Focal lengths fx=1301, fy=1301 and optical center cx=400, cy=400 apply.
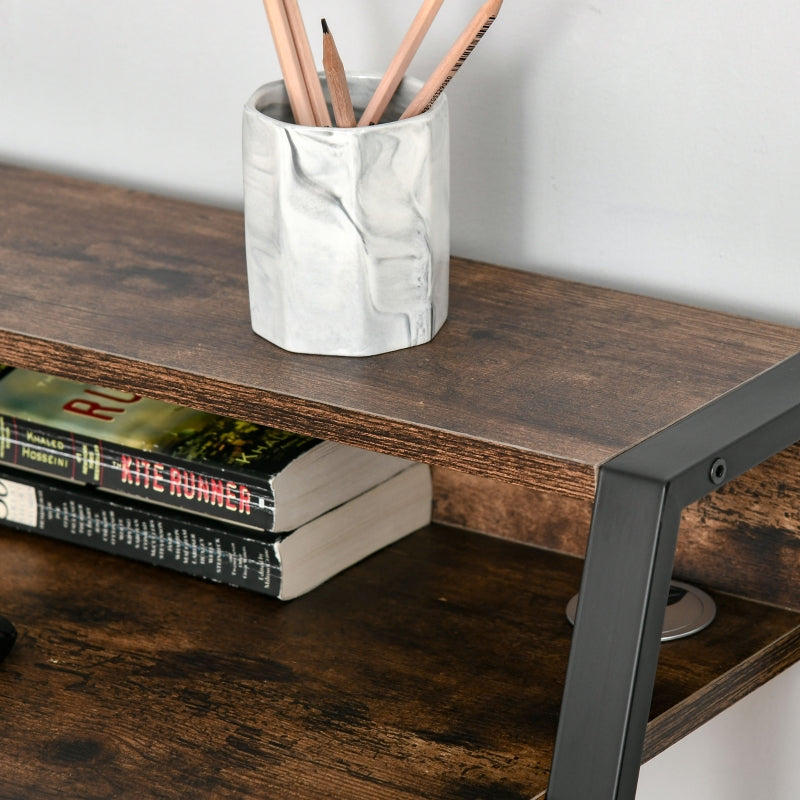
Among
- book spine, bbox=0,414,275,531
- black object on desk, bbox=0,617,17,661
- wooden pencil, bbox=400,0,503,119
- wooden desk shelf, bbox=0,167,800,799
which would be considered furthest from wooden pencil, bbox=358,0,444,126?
black object on desk, bbox=0,617,17,661

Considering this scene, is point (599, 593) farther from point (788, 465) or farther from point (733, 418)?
point (788, 465)

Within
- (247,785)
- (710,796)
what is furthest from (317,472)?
(710,796)

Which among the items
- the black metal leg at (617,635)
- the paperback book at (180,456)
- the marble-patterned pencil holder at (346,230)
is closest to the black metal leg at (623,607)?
the black metal leg at (617,635)

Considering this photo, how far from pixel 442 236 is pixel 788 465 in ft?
0.82

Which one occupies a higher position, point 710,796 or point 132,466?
point 132,466

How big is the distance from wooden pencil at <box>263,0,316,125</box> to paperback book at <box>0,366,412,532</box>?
21 cm

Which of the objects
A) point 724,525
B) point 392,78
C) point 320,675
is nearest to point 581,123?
point 392,78

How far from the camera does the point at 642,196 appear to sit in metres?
0.79

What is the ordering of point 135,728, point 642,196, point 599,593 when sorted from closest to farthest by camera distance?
point 599,593 → point 135,728 → point 642,196

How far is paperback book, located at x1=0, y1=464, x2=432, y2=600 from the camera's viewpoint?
31.8 inches

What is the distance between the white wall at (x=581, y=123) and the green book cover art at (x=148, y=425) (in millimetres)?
173

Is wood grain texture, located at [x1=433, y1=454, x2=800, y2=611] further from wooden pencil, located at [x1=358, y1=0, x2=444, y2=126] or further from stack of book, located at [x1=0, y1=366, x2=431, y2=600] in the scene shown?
wooden pencil, located at [x1=358, y1=0, x2=444, y2=126]

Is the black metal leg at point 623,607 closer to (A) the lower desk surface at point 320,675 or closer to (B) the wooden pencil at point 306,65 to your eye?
(A) the lower desk surface at point 320,675

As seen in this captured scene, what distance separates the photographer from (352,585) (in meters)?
0.83
